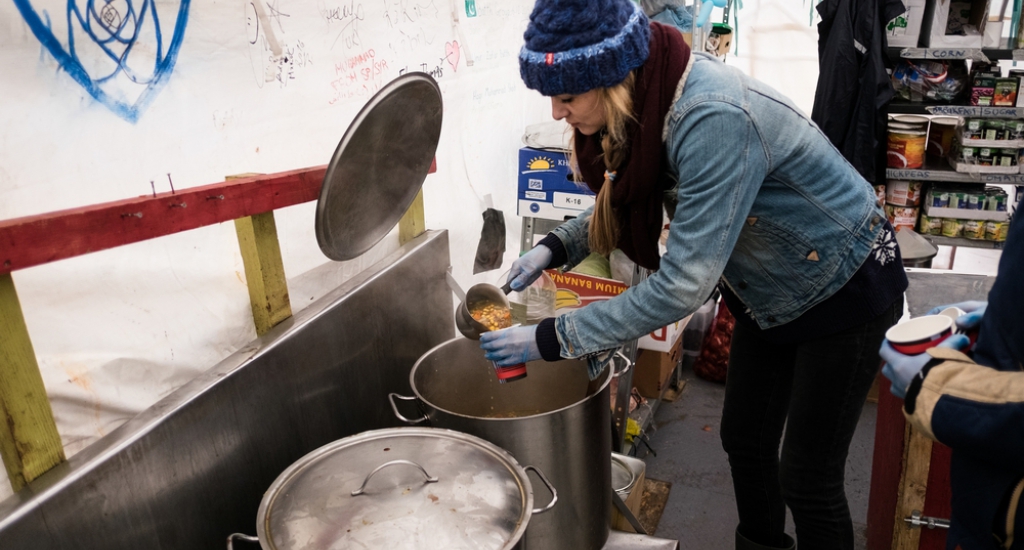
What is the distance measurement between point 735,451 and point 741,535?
0.80 feet

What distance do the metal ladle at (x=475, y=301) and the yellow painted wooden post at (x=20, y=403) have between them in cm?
79

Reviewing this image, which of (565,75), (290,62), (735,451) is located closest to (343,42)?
(290,62)

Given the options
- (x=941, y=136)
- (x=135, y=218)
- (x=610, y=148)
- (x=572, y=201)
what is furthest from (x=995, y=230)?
(x=135, y=218)

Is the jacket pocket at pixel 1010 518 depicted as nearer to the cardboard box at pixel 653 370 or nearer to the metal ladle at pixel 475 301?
the metal ladle at pixel 475 301

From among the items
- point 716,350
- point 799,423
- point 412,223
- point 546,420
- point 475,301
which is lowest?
point 716,350

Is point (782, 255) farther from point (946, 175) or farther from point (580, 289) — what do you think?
point (946, 175)

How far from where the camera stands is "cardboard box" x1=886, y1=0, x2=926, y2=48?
3.38m

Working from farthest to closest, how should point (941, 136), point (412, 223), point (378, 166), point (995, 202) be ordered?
point (941, 136) → point (995, 202) → point (412, 223) → point (378, 166)

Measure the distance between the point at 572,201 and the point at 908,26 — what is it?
227 cm

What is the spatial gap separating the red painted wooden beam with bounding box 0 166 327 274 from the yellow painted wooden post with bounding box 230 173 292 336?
0.06 m

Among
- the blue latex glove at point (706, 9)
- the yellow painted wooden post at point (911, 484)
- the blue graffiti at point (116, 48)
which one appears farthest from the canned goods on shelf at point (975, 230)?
the blue graffiti at point (116, 48)

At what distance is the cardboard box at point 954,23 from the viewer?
329 cm

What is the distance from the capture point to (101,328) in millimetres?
1026

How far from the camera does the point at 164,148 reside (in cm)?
112
